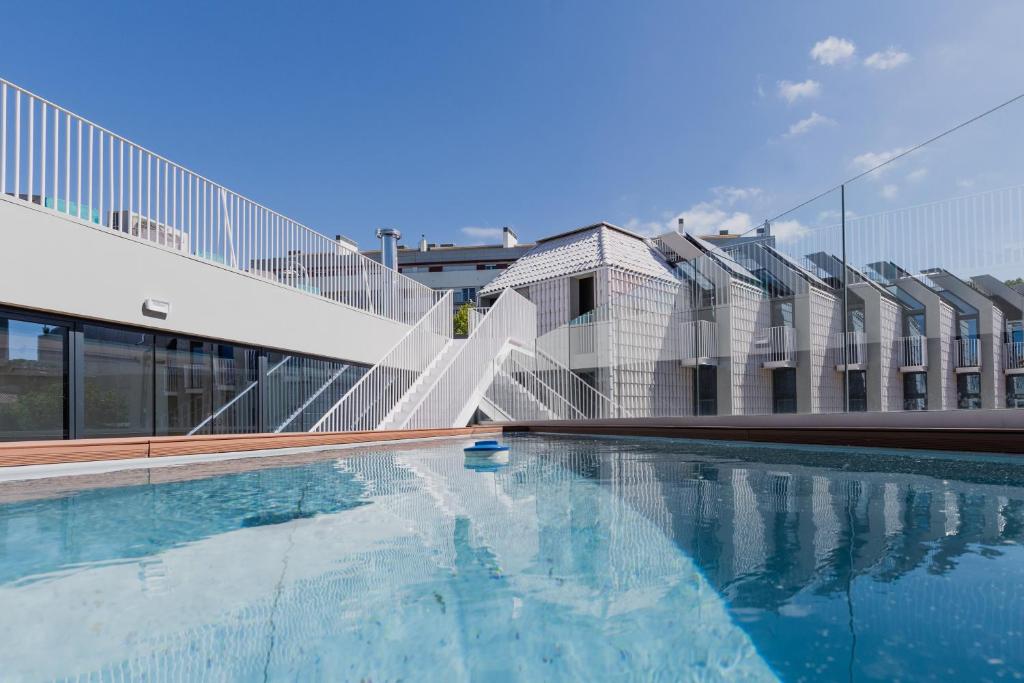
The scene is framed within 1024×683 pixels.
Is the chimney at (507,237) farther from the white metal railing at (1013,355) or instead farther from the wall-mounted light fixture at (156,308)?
the white metal railing at (1013,355)

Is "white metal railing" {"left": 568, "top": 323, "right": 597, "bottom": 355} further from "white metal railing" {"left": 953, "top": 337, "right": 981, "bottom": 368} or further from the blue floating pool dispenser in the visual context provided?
"white metal railing" {"left": 953, "top": 337, "right": 981, "bottom": 368}

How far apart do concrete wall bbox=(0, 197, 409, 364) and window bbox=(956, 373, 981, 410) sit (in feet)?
35.1

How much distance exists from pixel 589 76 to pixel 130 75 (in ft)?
40.6

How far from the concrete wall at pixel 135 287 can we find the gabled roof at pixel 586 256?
10.1m

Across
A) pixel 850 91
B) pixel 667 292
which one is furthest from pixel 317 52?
pixel 850 91

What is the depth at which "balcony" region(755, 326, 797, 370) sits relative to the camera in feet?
26.2

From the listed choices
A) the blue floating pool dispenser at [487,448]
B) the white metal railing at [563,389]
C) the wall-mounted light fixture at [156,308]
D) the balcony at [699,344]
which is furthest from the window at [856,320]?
the wall-mounted light fixture at [156,308]

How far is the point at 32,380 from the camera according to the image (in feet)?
22.7

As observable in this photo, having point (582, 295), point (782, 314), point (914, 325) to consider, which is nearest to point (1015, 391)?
point (914, 325)

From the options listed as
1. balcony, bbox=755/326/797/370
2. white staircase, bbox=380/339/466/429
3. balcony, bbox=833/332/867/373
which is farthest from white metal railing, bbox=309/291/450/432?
balcony, bbox=833/332/867/373

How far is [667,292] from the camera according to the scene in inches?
408

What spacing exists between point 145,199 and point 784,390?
33.4 ft

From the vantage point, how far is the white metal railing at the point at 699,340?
9.19 meters

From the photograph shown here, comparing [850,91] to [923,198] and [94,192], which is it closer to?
[923,198]
